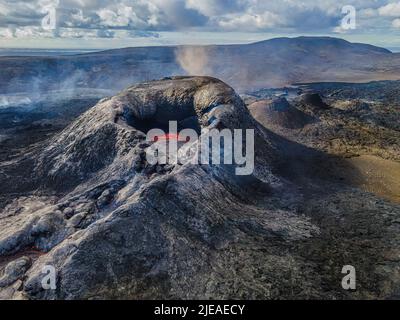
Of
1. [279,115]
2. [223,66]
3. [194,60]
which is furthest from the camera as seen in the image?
[194,60]

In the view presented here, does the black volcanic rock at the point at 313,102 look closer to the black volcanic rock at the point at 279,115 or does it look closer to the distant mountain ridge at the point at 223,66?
the black volcanic rock at the point at 279,115

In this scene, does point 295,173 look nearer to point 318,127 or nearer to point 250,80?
point 318,127

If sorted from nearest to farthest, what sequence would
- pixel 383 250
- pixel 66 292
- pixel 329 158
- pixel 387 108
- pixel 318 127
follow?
pixel 66 292
pixel 383 250
pixel 329 158
pixel 318 127
pixel 387 108

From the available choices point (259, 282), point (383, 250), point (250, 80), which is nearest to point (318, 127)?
point (383, 250)

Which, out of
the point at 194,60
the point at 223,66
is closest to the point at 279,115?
the point at 223,66

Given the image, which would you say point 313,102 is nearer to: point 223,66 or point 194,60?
point 223,66

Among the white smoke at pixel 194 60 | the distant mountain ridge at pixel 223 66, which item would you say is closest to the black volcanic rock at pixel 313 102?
the distant mountain ridge at pixel 223 66

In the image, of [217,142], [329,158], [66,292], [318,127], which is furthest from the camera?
[318,127]

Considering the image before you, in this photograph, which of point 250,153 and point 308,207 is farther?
point 250,153
